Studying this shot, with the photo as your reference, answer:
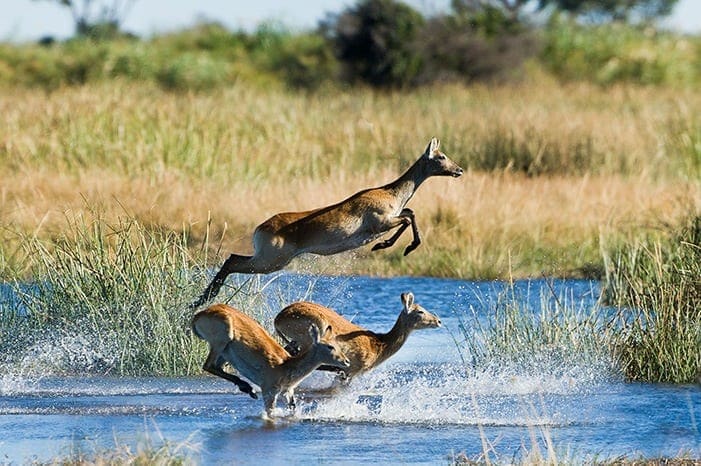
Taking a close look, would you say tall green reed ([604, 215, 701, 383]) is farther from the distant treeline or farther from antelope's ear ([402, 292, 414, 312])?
the distant treeline

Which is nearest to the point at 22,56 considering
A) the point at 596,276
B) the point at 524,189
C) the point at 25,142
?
the point at 25,142

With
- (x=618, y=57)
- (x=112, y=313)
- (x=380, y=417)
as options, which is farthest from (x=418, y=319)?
(x=618, y=57)

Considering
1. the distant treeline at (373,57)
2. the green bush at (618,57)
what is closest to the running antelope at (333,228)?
the distant treeline at (373,57)

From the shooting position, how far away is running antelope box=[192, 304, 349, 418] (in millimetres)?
8984

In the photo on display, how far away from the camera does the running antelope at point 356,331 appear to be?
9.60 meters

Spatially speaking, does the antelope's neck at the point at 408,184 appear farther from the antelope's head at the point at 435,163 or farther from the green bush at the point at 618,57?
the green bush at the point at 618,57

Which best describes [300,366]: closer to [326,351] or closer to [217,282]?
[326,351]

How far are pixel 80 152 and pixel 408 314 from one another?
10495 millimetres

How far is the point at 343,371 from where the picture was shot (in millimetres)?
9797

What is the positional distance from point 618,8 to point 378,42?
2679 centimetres

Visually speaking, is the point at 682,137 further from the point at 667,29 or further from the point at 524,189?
the point at 667,29

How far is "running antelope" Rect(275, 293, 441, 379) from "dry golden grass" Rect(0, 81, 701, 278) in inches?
Result: 147

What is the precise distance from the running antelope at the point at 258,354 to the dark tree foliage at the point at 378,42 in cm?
2782

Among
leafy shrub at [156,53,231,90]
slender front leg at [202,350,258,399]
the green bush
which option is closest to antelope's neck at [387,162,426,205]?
slender front leg at [202,350,258,399]
